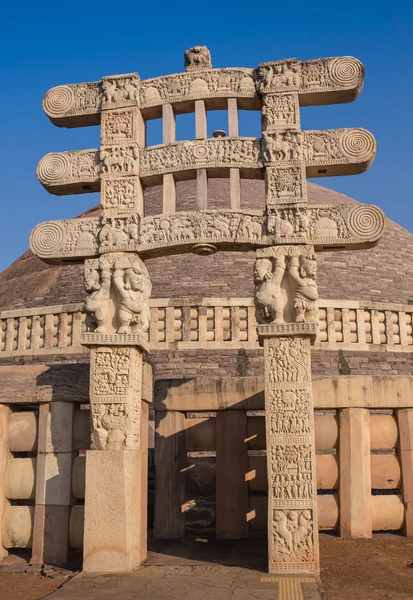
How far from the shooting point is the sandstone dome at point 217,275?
60.0 ft

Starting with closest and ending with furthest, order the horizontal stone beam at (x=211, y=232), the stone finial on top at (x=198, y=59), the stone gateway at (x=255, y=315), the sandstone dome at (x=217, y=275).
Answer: the stone gateway at (x=255, y=315) < the horizontal stone beam at (x=211, y=232) < the stone finial on top at (x=198, y=59) < the sandstone dome at (x=217, y=275)

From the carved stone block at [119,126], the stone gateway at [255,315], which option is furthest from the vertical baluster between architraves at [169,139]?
the carved stone block at [119,126]

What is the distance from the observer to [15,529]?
8062mm

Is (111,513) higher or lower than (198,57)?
lower

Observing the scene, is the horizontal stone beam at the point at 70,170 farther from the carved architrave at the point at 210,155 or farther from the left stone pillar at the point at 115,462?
the left stone pillar at the point at 115,462

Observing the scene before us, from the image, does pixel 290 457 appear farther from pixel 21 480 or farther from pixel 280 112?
pixel 280 112

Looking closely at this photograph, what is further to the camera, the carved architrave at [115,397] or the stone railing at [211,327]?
the stone railing at [211,327]

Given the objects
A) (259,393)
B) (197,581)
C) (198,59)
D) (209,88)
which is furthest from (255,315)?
(198,59)

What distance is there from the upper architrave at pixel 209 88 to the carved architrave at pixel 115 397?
3.32m

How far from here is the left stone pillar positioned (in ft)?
23.2

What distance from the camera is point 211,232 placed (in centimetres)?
785

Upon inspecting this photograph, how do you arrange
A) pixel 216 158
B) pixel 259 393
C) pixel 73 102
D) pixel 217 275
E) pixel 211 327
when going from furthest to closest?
pixel 217 275 < pixel 211 327 < pixel 259 393 < pixel 73 102 < pixel 216 158

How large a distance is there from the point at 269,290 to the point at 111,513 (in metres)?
3.15

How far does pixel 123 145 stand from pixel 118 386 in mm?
3182
